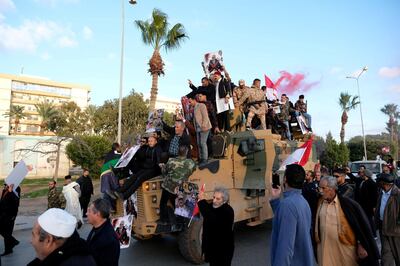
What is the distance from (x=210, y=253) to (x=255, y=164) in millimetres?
3526

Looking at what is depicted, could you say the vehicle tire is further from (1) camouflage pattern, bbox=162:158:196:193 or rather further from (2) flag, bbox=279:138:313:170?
(2) flag, bbox=279:138:313:170

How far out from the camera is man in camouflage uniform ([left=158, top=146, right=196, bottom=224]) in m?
6.09

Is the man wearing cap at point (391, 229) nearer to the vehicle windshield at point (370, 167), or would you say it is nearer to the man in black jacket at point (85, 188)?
the man in black jacket at point (85, 188)

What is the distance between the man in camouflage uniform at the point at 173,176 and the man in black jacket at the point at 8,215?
3511mm

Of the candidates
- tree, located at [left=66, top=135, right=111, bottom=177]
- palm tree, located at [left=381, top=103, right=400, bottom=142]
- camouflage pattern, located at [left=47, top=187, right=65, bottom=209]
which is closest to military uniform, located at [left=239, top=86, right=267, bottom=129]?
camouflage pattern, located at [left=47, top=187, right=65, bottom=209]

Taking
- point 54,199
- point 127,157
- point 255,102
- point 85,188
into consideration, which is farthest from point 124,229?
point 85,188

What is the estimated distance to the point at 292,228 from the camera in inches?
125

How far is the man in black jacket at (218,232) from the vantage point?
172 inches

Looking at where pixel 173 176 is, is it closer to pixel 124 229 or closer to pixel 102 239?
pixel 124 229

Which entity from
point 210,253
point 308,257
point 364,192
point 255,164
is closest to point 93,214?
point 210,253

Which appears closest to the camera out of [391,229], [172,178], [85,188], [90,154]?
[391,229]

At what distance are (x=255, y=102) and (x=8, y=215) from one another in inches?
262

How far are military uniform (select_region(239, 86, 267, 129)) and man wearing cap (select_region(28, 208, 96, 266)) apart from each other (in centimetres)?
815

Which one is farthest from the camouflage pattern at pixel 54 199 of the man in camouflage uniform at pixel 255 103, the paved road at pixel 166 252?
the man in camouflage uniform at pixel 255 103
